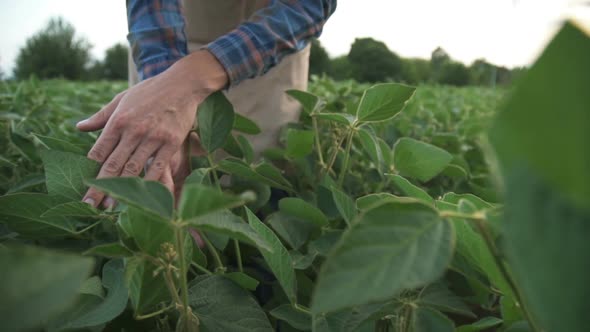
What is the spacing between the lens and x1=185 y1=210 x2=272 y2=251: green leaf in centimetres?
33

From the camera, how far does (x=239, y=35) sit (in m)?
0.84

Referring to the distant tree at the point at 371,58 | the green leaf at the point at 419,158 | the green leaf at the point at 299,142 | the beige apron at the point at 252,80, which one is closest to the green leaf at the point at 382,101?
the green leaf at the point at 419,158

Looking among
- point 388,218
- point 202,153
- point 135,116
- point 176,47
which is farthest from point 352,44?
point 388,218

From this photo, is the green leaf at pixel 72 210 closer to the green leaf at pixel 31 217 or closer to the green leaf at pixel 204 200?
the green leaf at pixel 31 217

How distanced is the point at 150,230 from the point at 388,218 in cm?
20

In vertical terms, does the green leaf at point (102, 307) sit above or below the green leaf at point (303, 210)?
below

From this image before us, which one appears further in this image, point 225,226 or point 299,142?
point 299,142

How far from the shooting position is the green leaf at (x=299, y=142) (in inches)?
32.2

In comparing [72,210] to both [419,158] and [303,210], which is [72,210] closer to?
[303,210]

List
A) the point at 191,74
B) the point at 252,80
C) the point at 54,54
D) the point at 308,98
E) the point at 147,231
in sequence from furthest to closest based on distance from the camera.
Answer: the point at 54,54, the point at 252,80, the point at 308,98, the point at 191,74, the point at 147,231

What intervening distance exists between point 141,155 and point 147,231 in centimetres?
35

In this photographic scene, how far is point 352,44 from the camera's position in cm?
142

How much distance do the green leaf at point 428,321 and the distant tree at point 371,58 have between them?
1.13 metres

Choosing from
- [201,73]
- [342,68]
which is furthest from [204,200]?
[342,68]
